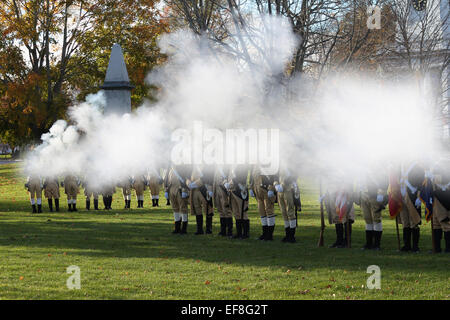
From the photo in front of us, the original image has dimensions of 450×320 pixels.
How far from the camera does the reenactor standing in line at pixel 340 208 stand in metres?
11.5

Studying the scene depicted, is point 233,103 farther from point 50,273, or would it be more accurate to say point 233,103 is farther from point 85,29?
point 85,29

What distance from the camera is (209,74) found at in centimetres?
1576

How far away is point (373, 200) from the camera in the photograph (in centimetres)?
1139

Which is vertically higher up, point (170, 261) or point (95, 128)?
point (95, 128)

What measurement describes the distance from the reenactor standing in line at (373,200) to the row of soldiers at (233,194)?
1401 millimetres

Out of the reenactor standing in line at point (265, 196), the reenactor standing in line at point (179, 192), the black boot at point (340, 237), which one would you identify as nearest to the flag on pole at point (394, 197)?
the black boot at point (340, 237)

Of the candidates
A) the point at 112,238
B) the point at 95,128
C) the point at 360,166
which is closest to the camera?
the point at 360,166

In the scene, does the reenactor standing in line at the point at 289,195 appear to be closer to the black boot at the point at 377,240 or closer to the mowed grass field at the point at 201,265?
the mowed grass field at the point at 201,265

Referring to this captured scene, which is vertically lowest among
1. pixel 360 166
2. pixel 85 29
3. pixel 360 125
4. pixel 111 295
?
pixel 111 295

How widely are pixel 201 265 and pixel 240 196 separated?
3.70 metres

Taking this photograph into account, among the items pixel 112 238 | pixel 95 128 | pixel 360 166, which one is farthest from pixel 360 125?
pixel 95 128

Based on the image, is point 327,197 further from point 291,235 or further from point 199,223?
point 199,223

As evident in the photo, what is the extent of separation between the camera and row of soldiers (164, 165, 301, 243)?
1235cm

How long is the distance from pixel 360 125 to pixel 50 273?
6.42m
